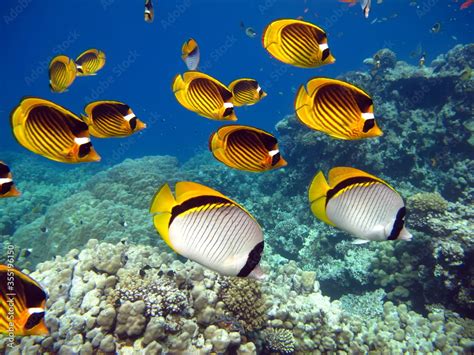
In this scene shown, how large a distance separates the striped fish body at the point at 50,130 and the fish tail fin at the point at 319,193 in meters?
1.47

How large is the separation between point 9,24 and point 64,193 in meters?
70.5

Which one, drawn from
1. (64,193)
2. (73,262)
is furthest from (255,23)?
(73,262)

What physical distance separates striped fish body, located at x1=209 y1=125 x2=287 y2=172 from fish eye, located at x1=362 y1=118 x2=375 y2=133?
0.61 meters

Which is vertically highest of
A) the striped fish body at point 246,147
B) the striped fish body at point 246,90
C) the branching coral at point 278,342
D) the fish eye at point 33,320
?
the striped fish body at point 246,90

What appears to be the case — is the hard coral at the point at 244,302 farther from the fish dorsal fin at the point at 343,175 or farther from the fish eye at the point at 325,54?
the fish eye at the point at 325,54

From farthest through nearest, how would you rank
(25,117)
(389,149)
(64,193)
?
(64,193)
(389,149)
(25,117)

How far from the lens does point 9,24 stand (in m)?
63.8

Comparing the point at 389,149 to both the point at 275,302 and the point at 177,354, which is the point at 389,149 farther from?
the point at 177,354

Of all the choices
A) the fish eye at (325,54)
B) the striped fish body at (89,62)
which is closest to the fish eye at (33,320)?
the fish eye at (325,54)

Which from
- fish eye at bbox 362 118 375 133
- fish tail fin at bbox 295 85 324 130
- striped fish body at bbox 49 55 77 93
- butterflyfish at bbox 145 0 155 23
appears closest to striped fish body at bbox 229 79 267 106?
fish tail fin at bbox 295 85 324 130

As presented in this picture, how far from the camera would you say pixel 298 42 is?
2.66m

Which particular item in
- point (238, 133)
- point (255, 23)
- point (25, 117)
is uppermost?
point (255, 23)

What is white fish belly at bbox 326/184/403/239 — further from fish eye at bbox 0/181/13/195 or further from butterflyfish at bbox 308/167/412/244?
fish eye at bbox 0/181/13/195

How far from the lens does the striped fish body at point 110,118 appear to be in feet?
8.82
